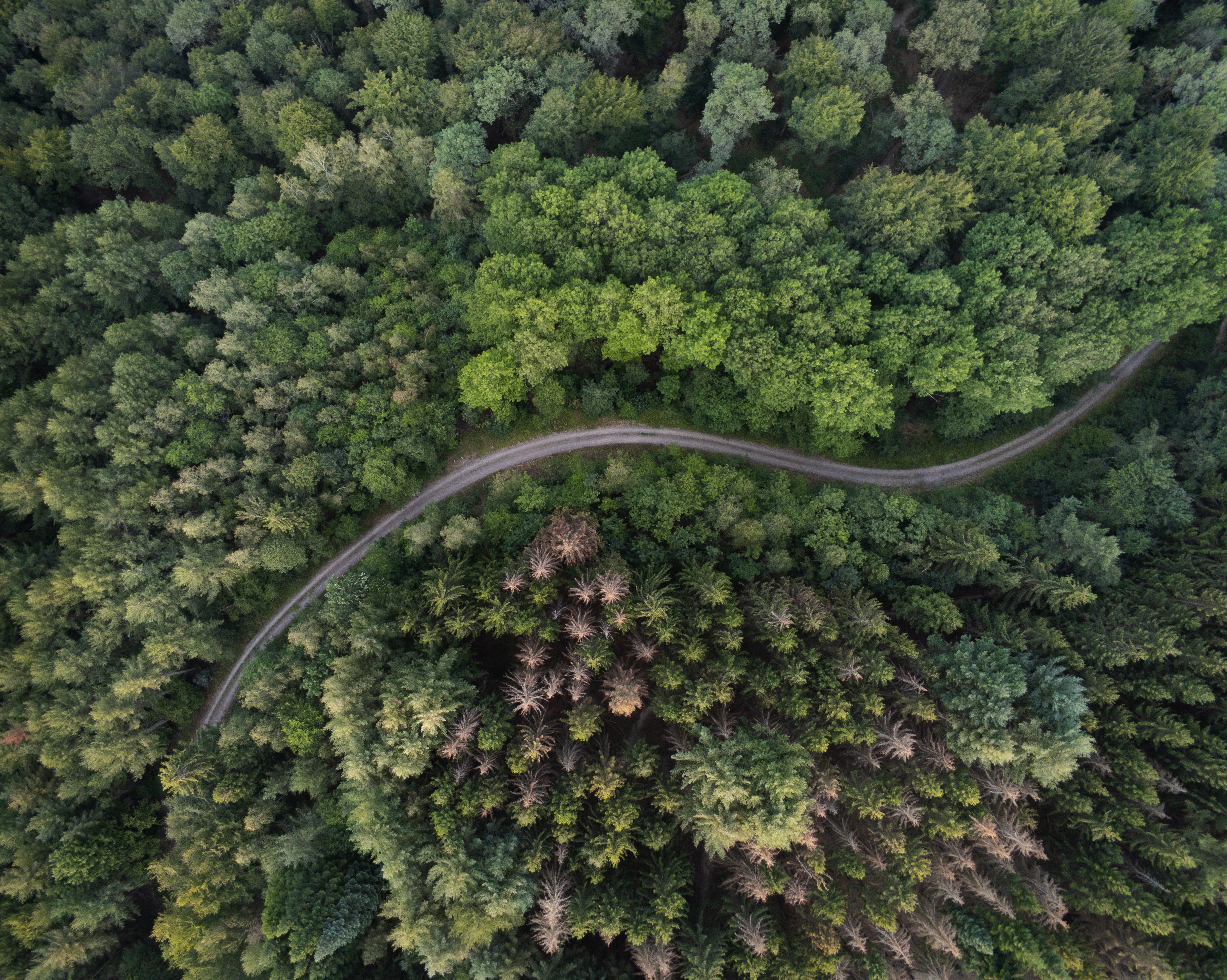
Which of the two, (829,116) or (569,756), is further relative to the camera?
(829,116)

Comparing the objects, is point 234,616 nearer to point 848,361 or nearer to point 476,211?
point 476,211

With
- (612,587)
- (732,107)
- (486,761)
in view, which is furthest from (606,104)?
(486,761)

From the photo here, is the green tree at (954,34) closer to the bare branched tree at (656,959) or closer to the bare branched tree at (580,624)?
the bare branched tree at (580,624)

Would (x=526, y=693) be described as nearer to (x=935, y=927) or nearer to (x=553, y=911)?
(x=553, y=911)

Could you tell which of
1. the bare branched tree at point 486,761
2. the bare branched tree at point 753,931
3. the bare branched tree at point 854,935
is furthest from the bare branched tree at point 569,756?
the bare branched tree at point 854,935

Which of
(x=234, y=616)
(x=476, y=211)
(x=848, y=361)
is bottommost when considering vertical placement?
(x=234, y=616)

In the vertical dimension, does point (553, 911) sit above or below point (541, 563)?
below

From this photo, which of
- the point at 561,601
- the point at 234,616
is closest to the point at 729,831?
the point at 561,601

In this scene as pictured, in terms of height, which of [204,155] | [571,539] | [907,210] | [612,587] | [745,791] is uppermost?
[204,155]
